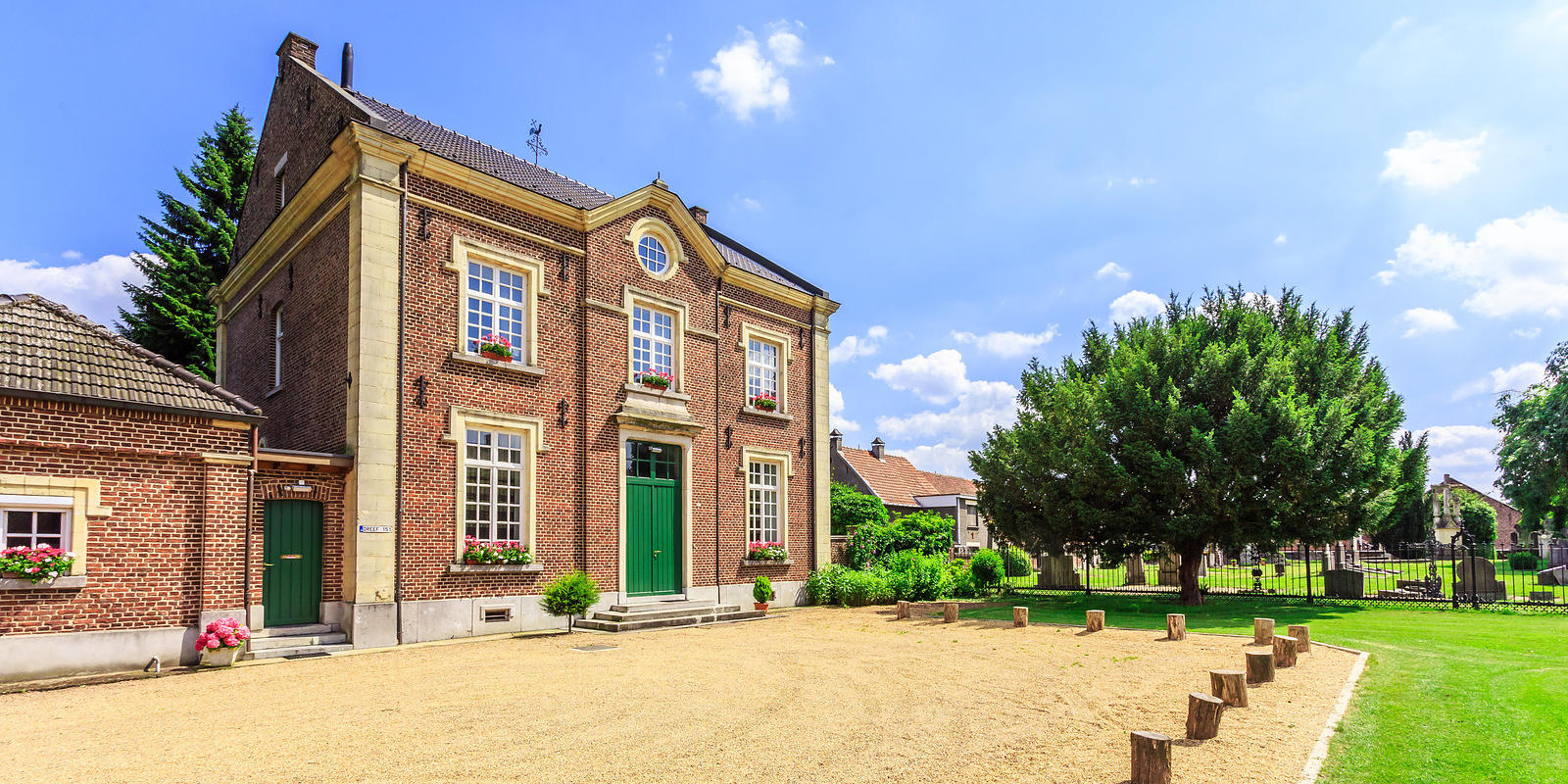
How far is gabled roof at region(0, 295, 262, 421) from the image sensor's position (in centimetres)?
1074

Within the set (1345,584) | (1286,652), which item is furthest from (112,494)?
(1345,584)

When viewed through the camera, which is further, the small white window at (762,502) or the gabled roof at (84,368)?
the small white window at (762,502)

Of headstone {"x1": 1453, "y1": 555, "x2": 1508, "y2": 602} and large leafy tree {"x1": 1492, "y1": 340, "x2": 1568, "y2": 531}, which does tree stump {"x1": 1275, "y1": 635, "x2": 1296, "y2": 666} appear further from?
large leafy tree {"x1": 1492, "y1": 340, "x2": 1568, "y2": 531}

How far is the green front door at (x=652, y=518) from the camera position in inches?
688

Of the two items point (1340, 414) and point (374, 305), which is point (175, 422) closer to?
point (374, 305)

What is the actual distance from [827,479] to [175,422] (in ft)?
46.4

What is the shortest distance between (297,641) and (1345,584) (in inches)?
901

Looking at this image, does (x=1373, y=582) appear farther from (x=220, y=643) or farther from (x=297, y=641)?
(x=220, y=643)

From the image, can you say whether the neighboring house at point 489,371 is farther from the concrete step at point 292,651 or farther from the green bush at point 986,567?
the green bush at point 986,567

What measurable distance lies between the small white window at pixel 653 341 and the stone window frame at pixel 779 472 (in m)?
2.88

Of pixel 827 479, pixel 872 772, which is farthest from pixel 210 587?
pixel 827 479

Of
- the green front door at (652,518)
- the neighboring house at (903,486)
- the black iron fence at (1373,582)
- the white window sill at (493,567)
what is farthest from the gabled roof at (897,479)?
the white window sill at (493,567)

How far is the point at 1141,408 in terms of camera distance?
18.8 m

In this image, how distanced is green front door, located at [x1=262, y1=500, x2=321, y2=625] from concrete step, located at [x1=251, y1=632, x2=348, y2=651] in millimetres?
461
